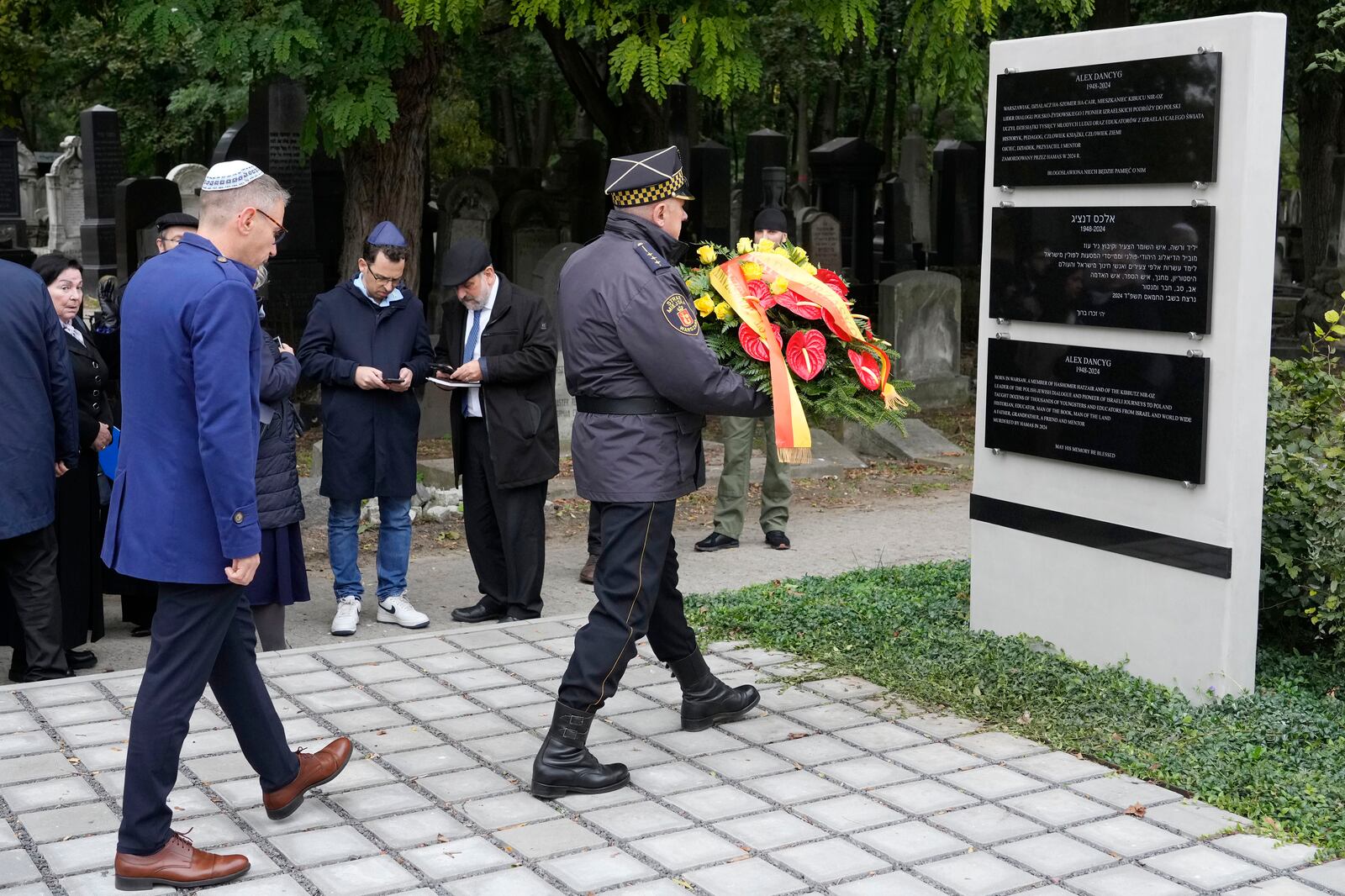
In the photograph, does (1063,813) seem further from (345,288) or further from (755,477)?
(755,477)

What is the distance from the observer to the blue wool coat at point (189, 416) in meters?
4.14

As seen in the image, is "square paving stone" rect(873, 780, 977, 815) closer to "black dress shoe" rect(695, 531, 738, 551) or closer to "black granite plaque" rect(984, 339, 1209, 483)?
"black granite plaque" rect(984, 339, 1209, 483)

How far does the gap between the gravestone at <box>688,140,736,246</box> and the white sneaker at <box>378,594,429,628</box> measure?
10.6 metres

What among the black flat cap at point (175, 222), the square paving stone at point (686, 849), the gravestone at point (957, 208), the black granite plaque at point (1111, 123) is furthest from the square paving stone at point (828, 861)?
the gravestone at point (957, 208)

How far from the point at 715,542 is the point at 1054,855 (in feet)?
16.5

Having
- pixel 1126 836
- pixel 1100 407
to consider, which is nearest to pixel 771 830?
pixel 1126 836

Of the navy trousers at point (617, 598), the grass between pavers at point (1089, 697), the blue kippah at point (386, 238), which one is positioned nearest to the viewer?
the grass between pavers at point (1089, 697)

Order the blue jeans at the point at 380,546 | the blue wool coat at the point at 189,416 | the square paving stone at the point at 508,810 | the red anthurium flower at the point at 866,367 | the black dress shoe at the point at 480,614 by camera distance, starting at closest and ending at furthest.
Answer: the blue wool coat at the point at 189,416, the square paving stone at the point at 508,810, the red anthurium flower at the point at 866,367, the blue jeans at the point at 380,546, the black dress shoe at the point at 480,614

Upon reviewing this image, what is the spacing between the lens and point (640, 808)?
4.82m

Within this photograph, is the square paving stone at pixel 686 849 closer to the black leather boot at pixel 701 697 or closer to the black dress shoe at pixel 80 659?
the black leather boot at pixel 701 697

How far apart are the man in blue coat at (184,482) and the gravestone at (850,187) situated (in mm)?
16530

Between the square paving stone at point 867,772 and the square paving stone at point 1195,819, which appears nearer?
the square paving stone at point 1195,819

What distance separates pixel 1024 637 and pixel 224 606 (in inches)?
138

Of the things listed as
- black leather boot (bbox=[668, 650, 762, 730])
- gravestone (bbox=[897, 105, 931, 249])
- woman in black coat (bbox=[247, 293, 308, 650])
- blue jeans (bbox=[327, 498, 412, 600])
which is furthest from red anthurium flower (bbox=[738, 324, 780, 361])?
gravestone (bbox=[897, 105, 931, 249])
